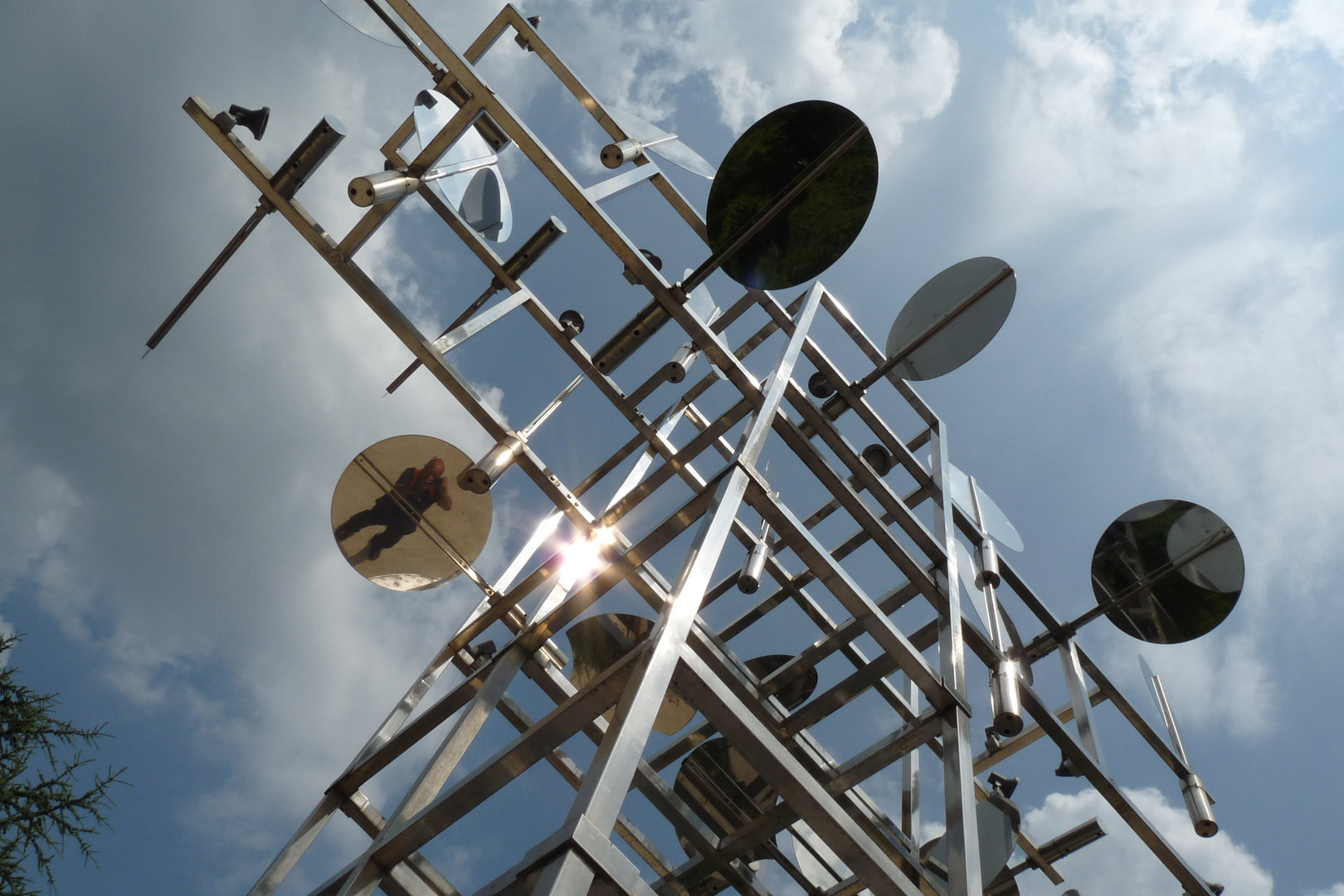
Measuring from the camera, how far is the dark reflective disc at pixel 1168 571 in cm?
809

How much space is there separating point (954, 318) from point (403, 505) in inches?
234

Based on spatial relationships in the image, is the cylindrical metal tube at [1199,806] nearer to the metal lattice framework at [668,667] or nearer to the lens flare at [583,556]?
the metal lattice framework at [668,667]

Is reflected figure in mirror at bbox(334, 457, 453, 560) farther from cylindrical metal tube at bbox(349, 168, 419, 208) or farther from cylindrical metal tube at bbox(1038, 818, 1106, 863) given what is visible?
cylindrical metal tube at bbox(1038, 818, 1106, 863)

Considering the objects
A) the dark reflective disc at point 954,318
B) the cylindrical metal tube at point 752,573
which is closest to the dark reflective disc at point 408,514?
the cylindrical metal tube at point 752,573

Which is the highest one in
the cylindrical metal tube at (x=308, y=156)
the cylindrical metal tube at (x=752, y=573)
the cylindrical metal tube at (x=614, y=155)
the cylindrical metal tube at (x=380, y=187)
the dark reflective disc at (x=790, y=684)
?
the cylindrical metal tube at (x=614, y=155)

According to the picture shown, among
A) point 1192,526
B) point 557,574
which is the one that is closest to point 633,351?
point 557,574

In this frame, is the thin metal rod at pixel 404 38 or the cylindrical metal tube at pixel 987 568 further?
the cylindrical metal tube at pixel 987 568

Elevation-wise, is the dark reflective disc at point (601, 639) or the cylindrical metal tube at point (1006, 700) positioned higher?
the dark reflective disc at point (601, 639)

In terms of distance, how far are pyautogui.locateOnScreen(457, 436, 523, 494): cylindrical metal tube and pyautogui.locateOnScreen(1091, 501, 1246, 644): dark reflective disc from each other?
5945 mm

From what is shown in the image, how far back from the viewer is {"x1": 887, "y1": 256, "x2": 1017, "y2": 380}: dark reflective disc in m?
8.91

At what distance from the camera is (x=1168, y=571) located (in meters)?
8.26

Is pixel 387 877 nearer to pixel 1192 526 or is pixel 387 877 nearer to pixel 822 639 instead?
pixel 822 639

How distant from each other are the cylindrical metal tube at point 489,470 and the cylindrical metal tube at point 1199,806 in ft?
21.1

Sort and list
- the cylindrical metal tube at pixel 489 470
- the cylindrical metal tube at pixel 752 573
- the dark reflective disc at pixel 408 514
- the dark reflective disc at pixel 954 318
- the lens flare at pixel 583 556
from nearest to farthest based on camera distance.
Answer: the cylindrical metal tube at pixel 752 573
the cylindrical metal tube at pixel 489 470
the lens flare at pixel 583 556
the dark reflective disc at pixel 408 514
the dark reflective disc at pixel 954 318
